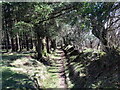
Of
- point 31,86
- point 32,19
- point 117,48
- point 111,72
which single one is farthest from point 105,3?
point 32,19

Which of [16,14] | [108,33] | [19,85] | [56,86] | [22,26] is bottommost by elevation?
[56,86]

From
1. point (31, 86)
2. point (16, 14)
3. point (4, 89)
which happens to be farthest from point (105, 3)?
point (16, 14)

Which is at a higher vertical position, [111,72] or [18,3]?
[18,3]

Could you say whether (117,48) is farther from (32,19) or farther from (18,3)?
(18,3)

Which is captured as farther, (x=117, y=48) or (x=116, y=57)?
(x=117, y=48)

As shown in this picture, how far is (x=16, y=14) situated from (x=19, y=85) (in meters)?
7.65

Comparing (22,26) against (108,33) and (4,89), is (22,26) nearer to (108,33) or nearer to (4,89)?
(4,89)

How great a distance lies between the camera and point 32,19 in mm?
11781

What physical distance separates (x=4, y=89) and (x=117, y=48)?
7.69m

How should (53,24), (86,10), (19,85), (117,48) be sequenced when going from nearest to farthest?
(86,10) → (19,85) → (117,48) → (53,24)

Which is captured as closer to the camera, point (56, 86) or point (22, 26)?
point (56, 86)

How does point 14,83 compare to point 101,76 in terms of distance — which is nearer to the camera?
point 14,83

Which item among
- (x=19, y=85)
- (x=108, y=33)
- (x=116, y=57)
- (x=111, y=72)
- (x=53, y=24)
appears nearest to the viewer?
(x=19, y=85)

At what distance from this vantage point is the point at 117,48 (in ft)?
32.3
